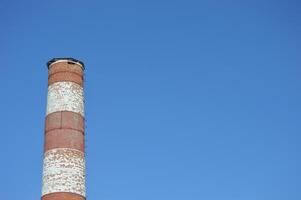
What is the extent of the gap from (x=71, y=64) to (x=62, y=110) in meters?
2.36

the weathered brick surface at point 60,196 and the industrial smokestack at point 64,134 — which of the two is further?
the industrial smokestack at point 64,134

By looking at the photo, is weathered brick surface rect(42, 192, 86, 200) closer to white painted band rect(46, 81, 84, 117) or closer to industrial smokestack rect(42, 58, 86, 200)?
industrial smokestack rect(42, 58, 86, 200)

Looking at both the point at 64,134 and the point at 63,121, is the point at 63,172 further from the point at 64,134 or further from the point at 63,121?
the point at 63,121

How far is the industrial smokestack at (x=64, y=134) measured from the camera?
1878 centimetres

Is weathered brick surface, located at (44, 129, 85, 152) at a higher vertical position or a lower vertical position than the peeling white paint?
higher

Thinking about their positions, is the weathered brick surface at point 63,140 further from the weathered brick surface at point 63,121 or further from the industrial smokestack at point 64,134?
the weathered brick surface at point 63,121

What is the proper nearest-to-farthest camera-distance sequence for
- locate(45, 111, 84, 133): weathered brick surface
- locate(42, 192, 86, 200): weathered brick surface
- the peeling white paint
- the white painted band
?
locate(42, 192, 86, 200): weathered brick surface, the peeling white paint, locate(45, 111, 84, 133): weathered brick surface, the white painted band

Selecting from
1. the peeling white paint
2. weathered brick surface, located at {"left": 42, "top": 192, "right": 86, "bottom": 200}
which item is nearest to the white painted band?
the peeling white paint

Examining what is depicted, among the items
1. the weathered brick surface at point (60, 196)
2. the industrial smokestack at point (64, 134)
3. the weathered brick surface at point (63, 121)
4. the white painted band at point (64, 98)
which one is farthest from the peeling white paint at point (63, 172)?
the white painted band at point (64, 98)

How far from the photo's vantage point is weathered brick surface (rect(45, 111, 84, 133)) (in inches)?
787

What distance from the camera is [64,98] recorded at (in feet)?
66.7

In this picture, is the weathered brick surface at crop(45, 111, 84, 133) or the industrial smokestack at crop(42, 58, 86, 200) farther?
the weathered brick surface at crop(45, 111, 84, 133)

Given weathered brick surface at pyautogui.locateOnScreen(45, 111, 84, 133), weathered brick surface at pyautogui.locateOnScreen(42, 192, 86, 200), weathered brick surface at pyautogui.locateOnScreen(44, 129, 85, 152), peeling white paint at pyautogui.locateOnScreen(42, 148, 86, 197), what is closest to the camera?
weathered brick surface at pyautogui.locateOnScreen(42, 192, 86, 200)

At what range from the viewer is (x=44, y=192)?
1884 cm
